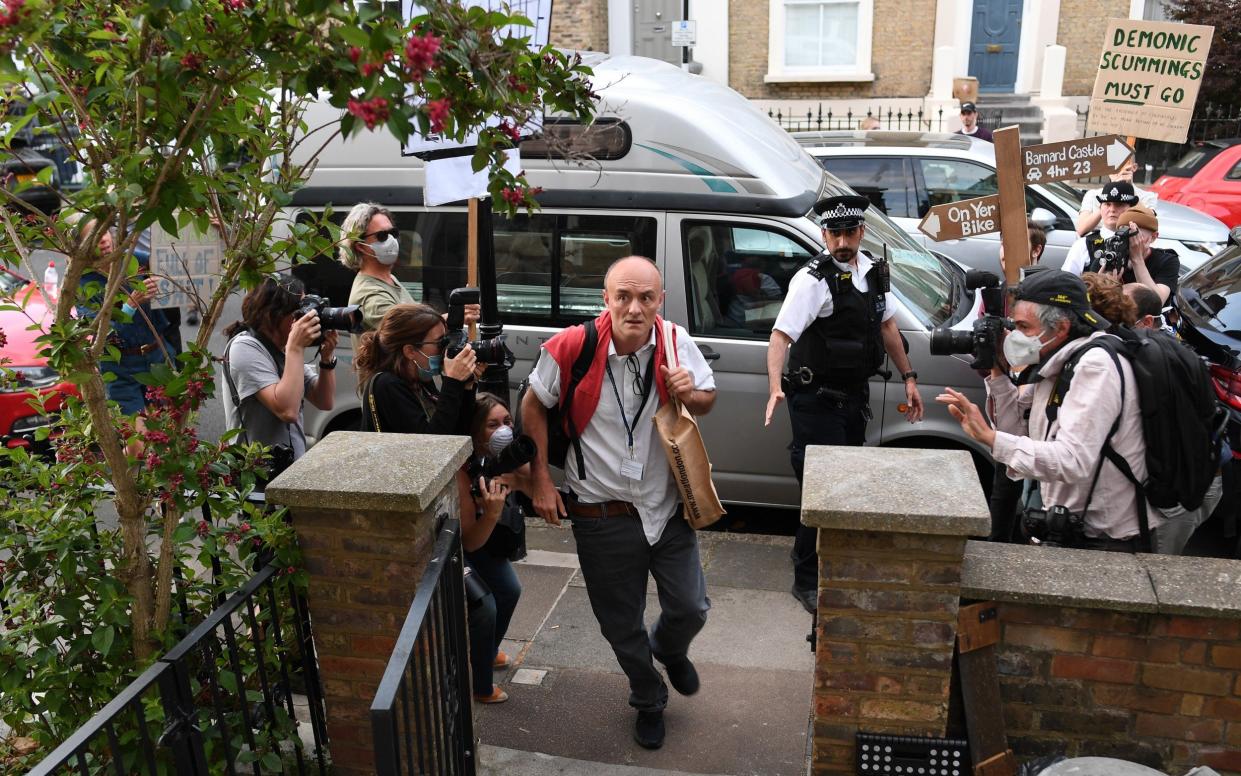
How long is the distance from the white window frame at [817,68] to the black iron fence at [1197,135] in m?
4.00

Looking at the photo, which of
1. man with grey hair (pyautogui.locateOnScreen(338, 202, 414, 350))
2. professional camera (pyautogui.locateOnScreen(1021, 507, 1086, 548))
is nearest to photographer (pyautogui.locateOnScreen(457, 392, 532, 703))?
man with grey hair (pyautogui.locateOnScreen(338, 202, 414, 350))

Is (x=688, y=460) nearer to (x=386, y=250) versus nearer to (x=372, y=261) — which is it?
(x=386, y=250)

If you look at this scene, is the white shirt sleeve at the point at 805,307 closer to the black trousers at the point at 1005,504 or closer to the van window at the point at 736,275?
the van window at the point at 736,275

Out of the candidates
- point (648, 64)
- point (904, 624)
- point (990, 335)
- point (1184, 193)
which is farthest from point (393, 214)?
point (1184, 193)

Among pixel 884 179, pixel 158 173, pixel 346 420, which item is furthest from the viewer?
pixel 884 179

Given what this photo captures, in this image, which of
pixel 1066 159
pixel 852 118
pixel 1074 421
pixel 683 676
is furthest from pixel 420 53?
pixel 852 118

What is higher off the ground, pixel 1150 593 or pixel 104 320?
pixel 104 320

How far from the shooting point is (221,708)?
2.77 m

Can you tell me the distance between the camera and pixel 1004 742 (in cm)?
302

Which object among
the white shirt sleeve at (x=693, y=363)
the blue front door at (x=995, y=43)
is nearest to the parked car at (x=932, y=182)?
the white shirt sleeve at (x=693, y=363)

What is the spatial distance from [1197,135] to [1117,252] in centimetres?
1457

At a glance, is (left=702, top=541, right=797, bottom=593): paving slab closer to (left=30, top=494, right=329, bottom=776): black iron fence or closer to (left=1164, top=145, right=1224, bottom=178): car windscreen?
(left=30, top=494, right=329, bottom=776): black iron fence

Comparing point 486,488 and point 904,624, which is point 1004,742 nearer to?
point 904,624

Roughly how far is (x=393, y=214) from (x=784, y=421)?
2.50 metres
